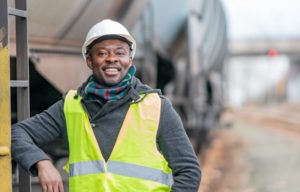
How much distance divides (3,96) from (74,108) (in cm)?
31

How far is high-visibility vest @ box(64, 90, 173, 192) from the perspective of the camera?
2.70 metres

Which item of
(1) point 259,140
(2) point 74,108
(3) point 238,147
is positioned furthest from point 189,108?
(1) point 259,140

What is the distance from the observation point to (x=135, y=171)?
272 cm

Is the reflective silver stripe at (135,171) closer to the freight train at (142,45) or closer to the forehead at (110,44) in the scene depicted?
the forehead at (110,44)

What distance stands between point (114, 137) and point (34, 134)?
1.23ft

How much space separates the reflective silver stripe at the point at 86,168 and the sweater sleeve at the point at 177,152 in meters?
0.28

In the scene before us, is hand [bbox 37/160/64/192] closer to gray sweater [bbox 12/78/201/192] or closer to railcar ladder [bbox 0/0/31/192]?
gray sweater [bbox 12/78/201/192]

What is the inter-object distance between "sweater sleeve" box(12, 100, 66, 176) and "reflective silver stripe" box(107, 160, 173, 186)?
296mm

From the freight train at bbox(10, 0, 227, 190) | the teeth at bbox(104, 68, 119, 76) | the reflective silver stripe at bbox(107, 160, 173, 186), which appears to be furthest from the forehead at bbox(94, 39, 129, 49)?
the freight train at bbox(10, 0, 227, 190)

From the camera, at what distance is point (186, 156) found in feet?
9.00

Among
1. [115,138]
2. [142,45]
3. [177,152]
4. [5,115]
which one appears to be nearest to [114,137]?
[115,138]

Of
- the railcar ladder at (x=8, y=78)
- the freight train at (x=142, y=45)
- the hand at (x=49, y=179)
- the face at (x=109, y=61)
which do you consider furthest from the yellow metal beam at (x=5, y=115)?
the freight train at (x=142, y=45)

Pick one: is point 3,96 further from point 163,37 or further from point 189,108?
point 189,108

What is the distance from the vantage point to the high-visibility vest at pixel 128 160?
2.70 meters
